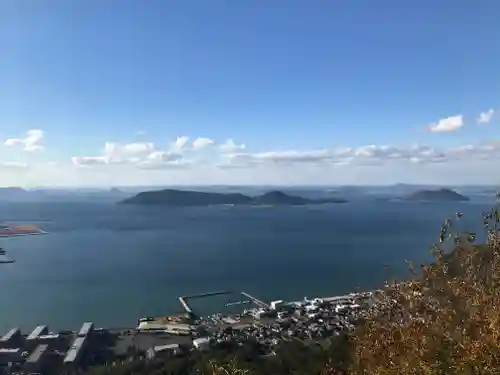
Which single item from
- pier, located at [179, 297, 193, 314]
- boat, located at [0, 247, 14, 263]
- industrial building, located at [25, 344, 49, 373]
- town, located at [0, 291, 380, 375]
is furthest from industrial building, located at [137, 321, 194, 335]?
boat, located at [0, 247, 14, 263]

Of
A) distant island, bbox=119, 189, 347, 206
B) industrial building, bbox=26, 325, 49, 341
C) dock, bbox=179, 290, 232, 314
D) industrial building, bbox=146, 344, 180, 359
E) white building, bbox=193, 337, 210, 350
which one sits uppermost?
distant island, bbox=119, 189, 347, 206

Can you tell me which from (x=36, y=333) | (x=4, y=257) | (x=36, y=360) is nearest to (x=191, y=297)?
(x=36, y=333)

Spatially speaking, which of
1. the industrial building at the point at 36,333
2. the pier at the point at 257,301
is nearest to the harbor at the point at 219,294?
the pier at the point at 257,301

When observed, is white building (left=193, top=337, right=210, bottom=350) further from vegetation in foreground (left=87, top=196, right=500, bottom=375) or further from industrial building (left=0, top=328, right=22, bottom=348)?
vegetation in foreground (left=87, top=196, right=500, bottom=375)

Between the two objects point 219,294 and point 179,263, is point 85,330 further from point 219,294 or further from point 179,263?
point 179,263

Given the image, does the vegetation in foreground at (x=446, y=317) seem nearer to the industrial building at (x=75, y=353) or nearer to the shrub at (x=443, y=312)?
the shrub at (x=443, y=312)

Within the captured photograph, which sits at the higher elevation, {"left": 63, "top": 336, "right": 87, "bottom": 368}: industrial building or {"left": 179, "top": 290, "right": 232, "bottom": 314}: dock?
{"left": 63, "top": 336, "right": 87, "bottom": 368}: industrial building

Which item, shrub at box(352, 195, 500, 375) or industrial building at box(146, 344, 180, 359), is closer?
shrub at box(352, 195, 500, 375)
